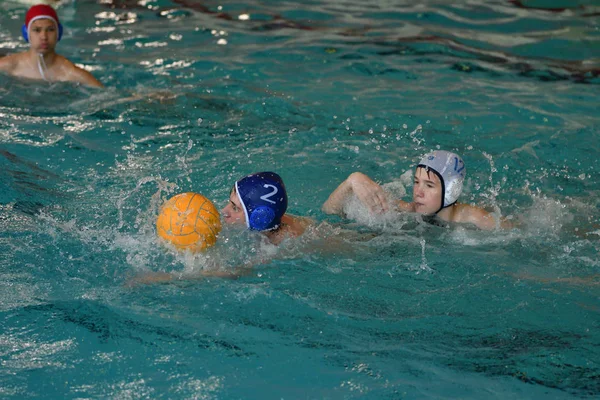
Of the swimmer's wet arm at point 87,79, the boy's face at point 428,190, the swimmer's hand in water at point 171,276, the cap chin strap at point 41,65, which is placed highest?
the cap chin strap at point 41,65

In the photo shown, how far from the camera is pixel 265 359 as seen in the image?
151 inches

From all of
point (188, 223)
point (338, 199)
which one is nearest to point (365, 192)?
point (338, 199)

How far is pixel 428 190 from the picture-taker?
5.22 metres

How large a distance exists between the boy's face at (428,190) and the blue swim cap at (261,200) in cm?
117

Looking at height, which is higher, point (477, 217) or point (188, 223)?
point (188, 223)

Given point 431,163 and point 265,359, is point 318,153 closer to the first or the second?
point 431,163

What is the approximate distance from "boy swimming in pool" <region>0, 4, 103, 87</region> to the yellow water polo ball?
4.18 m

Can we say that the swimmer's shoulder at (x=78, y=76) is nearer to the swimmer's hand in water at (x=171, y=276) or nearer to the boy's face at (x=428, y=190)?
the swimmer's hand in water at (x=171, y=276)

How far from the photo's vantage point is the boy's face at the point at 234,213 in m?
4.56

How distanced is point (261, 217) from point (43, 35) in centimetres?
470

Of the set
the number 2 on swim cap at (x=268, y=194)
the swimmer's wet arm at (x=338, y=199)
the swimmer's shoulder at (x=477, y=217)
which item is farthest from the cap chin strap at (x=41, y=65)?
the swimmer's shoulder at (x=477, y=217)

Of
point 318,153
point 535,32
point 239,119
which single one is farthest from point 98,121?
point 535,32

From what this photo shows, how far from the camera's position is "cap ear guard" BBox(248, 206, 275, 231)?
448 centimetres

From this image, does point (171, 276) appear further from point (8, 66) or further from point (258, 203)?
point (8, 66)
